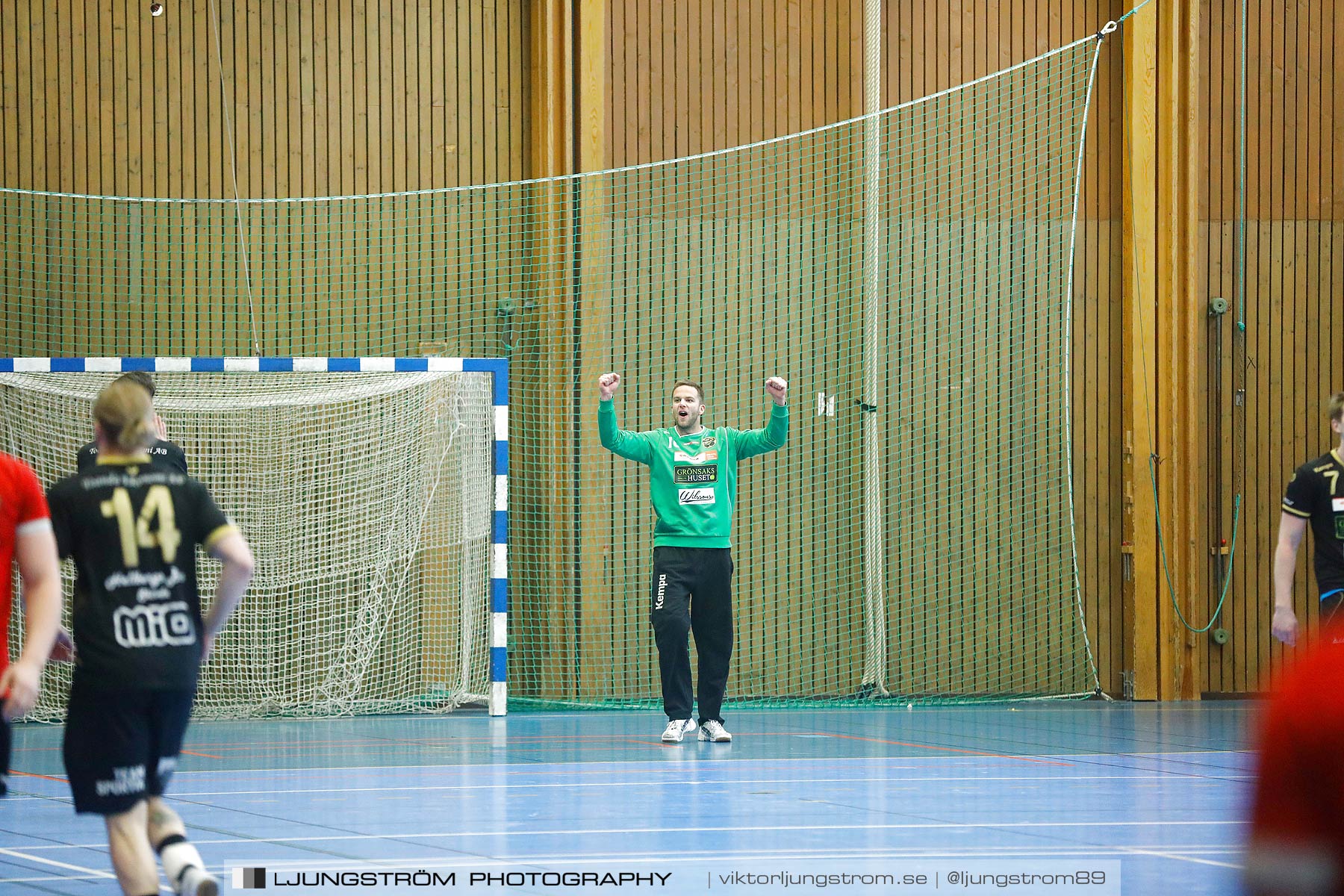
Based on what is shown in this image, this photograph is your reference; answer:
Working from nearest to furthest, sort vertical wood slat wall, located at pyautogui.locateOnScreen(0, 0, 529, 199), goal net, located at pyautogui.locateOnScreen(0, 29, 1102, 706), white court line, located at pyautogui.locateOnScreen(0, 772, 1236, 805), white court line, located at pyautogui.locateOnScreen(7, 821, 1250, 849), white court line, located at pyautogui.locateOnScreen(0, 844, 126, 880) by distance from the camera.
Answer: white court line, located at pyautogui.locateOnScreen(0, 844, 126, 880), white court line, located at pyautogui.locateOnScreen(7, 821, 1250, 849), white court line, located at pyautogui.locateOnScreen(0, 772, 1236, 805), vertical wood slat wall, located at pyautogui.locateOnScreen(0, 0, 529, 199), goal net, located at pyautogui.locateOnScreen(0, 29, 1102, 706)

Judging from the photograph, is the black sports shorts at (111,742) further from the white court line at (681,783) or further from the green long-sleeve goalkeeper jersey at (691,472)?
the green long-sleeve goalkeeper jersey at (691,472)

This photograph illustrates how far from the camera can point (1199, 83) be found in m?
13.3

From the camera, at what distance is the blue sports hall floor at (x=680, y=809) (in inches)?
192

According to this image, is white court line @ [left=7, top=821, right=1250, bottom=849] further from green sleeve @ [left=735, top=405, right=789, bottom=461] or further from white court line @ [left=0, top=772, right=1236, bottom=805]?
green sleeve @ [left=735, top=405, right=789, bottom=461]

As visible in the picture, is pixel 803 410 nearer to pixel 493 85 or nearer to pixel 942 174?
pixel 942 174

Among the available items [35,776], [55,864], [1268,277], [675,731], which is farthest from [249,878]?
[1268,277]

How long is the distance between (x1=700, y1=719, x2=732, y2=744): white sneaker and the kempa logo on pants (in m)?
4.54

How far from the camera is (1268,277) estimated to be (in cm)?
1339

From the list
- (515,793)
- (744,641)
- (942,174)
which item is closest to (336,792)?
(515,793)

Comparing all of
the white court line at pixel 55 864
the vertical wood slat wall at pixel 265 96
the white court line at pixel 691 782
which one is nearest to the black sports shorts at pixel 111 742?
the white court line at pixel 55 864

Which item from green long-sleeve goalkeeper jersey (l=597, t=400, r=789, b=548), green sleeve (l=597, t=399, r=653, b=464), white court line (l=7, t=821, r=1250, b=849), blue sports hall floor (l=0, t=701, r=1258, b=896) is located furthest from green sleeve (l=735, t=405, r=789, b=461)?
white court line (l=7, t=821, r=1250, b=849)

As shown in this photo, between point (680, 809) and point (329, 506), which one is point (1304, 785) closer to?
point (680, 809)

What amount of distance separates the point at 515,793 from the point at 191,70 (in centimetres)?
771

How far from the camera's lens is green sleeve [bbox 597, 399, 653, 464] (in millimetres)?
9312
